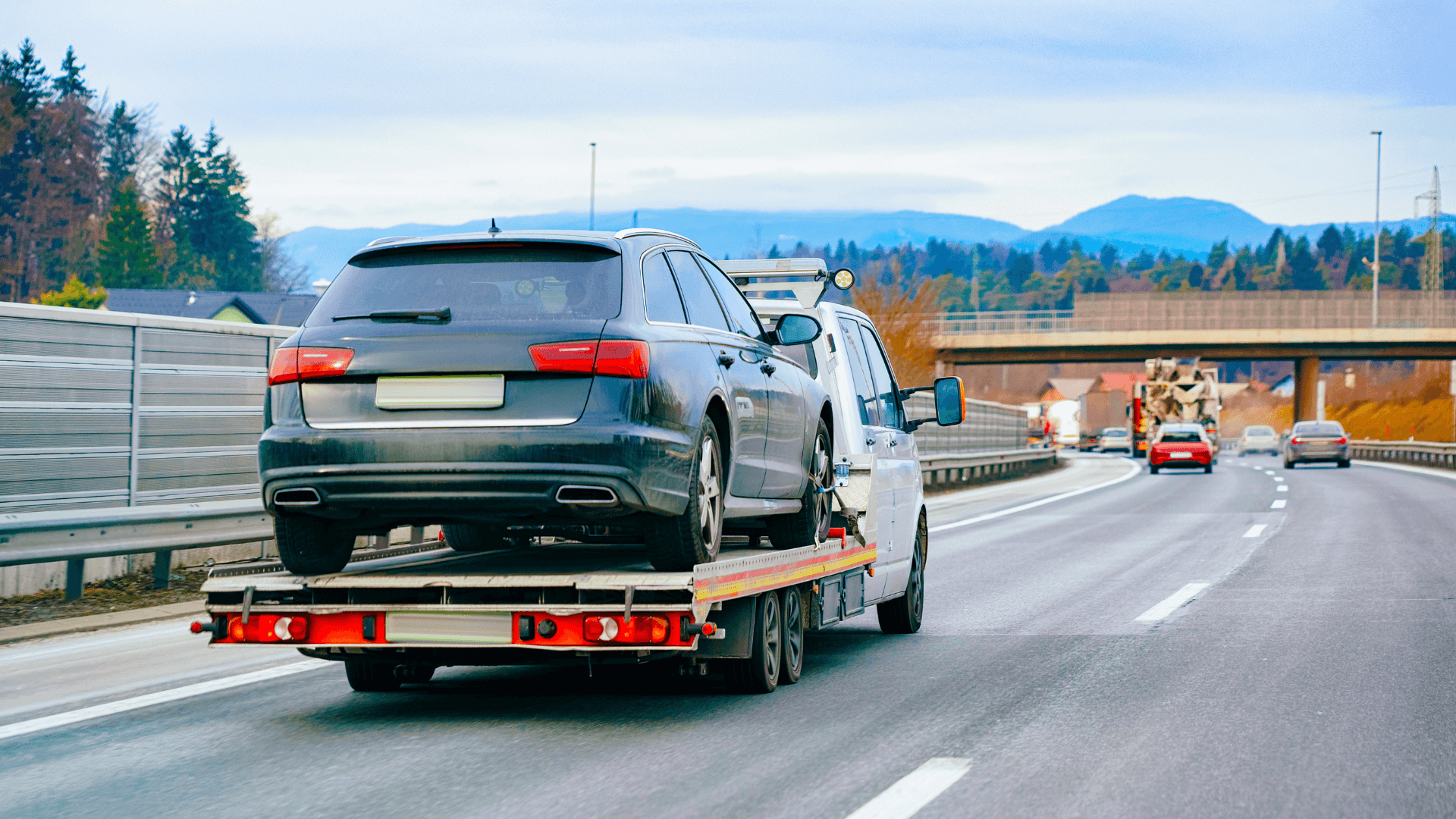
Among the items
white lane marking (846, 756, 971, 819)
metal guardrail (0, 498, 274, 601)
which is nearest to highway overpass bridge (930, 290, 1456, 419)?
metal guardrail (0, 498, 274, 601)

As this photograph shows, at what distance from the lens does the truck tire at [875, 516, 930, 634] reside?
32.5ft

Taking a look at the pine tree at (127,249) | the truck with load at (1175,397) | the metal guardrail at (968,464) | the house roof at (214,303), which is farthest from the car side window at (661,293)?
the pine tree at (127,249)

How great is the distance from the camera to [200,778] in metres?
5.53

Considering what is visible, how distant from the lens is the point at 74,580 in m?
10.6

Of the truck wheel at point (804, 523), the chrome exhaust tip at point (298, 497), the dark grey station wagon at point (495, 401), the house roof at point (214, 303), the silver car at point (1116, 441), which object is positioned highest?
the house roof at point (214, 303)

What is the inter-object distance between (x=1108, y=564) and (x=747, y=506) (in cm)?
842

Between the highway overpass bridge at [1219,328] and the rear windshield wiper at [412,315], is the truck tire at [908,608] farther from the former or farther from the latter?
the highway overpass bridge at [1219,328]

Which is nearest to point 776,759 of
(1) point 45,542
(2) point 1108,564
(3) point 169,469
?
(1) point 45,542

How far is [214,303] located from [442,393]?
82.3m

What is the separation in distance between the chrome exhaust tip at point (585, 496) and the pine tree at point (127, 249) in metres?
97.0

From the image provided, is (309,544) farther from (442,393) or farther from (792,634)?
(792,634)

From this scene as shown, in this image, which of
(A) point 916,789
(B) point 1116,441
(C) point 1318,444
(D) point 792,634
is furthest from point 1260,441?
(A) point 916,789

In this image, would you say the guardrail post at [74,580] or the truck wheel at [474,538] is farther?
the guardrail post at [74,580]

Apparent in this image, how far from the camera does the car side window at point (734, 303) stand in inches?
311
